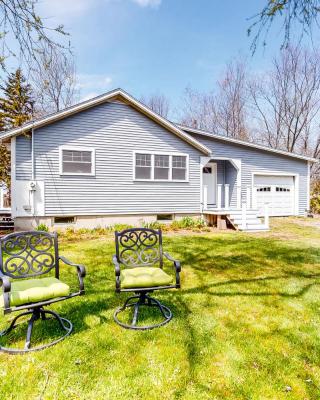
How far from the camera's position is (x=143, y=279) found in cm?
321

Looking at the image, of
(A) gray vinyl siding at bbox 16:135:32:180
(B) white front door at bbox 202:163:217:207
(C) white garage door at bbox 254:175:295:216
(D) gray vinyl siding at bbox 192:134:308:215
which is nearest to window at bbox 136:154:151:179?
(D) gray vinyl siding at bbox 192:134:308:215

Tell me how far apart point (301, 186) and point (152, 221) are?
9909 millimetres

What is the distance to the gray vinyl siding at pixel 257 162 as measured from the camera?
45.3ft

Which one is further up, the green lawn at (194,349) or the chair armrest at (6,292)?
the chair armrest at (6,292)

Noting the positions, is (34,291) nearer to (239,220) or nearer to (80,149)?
(80,149)

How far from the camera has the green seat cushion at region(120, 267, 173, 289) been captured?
3.14 meters

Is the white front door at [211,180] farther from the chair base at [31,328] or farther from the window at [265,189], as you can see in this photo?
the chair base at [31,328]

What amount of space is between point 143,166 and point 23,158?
15.2ft

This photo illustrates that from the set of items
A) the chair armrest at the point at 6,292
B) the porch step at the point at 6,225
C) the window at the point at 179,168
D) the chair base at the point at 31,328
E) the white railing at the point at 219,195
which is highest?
the window at the point at 179,168

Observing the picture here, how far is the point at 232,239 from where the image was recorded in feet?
29.2

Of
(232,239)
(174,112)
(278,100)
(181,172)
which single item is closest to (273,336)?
(232,239)

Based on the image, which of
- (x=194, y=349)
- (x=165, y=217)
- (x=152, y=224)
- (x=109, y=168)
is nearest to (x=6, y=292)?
(x=194, y=349)

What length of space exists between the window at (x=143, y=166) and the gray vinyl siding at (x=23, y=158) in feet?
13.7

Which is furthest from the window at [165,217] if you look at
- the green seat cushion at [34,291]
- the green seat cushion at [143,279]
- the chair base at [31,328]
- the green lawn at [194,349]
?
the green seat cushion at [34,291]
